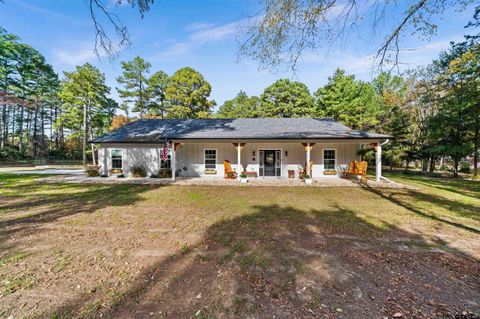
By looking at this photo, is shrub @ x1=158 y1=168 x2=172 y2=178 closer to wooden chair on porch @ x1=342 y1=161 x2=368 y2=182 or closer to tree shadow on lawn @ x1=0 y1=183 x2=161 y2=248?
tree shadow on lawn @ x1=0 y1=183 x2=161 y2=248

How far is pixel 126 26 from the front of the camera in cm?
322

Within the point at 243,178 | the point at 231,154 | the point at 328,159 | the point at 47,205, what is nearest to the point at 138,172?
the point at 231,154

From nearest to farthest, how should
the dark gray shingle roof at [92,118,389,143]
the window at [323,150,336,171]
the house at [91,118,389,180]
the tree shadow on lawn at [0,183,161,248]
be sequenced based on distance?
the tree shadow on lawn at [0,183,161,248], the dark gray shingle roof at [92,118,389,143], the house at [91,118,389,180], the window at [323,150,336,171]

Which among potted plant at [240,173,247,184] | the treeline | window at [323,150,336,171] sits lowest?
potted plant at [240,173,247,184]

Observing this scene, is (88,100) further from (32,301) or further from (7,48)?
(32,301)

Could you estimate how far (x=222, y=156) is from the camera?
42.1 ft

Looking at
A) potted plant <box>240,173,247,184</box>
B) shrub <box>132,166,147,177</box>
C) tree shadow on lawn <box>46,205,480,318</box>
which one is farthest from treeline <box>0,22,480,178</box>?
tree shadow on lawn <box>46,205,480,318</box>

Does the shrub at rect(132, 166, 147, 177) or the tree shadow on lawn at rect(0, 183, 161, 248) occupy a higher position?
the shrub at rect(132, 166, 147, 177)

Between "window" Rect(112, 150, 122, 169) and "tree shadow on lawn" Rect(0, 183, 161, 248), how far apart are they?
4.31 meters

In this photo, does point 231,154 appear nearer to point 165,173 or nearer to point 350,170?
point 165,173

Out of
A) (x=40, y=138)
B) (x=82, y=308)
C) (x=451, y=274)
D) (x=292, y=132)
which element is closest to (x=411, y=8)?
(x=451, y=274)

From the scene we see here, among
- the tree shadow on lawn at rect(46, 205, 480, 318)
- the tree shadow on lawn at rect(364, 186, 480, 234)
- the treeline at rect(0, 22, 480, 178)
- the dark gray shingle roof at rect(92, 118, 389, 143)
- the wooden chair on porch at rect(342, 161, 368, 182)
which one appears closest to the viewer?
the tree shadow on lawn at rect(46, 205, 480, 318)

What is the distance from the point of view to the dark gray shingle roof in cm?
1109

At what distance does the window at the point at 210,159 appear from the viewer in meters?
12.9
